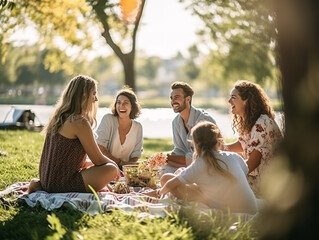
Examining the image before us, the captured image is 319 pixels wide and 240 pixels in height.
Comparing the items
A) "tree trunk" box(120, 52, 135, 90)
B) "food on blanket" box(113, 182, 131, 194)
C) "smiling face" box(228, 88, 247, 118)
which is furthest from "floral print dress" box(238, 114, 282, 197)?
"tree trunk" box(120, 52, 135, 90)

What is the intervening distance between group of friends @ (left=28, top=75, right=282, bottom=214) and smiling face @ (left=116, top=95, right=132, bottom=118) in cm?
143

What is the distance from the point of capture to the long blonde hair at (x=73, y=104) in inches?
217

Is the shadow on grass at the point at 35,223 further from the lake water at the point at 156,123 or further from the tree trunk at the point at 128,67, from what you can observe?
the tree trunk at the point at 128,67

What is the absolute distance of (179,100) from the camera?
7.04m

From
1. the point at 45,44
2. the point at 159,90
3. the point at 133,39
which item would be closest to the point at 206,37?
the point at 133,39

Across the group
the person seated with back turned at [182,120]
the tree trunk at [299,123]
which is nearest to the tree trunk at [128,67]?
the person seated with back turned at [182,120]

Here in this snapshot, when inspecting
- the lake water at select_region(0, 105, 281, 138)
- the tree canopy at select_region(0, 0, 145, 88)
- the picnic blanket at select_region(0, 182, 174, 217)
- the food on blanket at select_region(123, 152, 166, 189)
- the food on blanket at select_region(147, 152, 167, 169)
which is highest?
the tree canopy at select_region(0, 0, 145, 88)

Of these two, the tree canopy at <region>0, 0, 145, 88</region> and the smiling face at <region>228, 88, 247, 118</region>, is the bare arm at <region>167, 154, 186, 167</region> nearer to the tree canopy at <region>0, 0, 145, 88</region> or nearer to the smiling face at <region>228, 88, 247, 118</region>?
the smiling face at <region>228, 88, 247, 118</region>

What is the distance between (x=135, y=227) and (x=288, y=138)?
1.70 metres

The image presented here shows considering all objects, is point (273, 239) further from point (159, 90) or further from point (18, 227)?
point (159, 90)

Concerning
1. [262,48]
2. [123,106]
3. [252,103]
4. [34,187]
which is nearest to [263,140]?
[252,103]

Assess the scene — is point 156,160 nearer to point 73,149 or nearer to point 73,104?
point 73,149

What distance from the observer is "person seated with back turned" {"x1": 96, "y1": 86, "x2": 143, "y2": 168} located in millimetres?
7340

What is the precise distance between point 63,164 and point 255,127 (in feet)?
7.02
